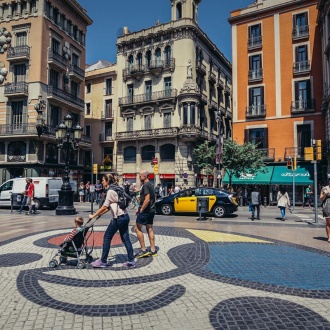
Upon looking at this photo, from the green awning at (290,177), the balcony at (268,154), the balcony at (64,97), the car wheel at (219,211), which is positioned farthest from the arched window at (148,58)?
the car wheel at (219,211)

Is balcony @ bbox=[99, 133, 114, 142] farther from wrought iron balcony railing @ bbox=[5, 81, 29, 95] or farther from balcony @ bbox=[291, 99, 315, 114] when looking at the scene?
balcony @ bbox=[291, 99, 315, 114]

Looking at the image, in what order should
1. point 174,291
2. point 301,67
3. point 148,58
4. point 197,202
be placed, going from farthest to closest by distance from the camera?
1. point 148,58
2. point 301,67
3. point 197,202
4. point 174,291

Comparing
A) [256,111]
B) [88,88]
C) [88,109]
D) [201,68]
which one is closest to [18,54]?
[88,88]

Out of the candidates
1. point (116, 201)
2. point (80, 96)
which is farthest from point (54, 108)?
point (116, 201)

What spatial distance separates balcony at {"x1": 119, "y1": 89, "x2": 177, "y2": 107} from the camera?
115 ft

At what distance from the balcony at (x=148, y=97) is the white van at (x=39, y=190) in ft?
62.0

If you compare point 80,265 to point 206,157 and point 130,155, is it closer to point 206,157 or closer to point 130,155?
point 206,157

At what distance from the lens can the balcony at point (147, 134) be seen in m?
34.1

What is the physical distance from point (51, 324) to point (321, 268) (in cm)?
507

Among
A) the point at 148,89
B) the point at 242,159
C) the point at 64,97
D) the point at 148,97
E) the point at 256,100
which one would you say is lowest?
the point at 242,159

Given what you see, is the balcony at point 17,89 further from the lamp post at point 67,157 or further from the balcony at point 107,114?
the lamp post at point 67,157

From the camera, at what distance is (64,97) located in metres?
34.4

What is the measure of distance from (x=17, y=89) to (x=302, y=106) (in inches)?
1125

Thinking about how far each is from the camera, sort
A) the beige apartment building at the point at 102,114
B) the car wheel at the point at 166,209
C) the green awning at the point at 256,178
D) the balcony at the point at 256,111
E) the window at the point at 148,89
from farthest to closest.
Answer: the beige apartment building at the point at 102,114 < the window at the point at 148,89 < the balcony at the point at 256,111 < the green awning at the point at 256,178 < the car wheel at the point at 166,209
